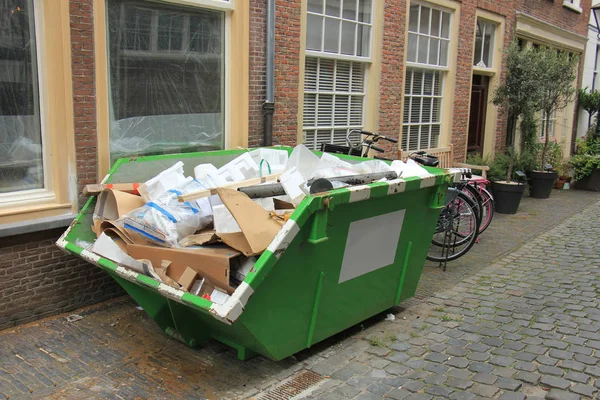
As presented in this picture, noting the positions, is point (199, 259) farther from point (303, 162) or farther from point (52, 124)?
point (52, 124)

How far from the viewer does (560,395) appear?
3793mm

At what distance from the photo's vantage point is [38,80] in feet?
15.7

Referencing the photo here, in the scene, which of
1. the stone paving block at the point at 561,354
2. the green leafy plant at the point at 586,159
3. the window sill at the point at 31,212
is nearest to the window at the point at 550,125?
the green leafy plant at the point at 586,159

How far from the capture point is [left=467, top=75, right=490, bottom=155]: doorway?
39.2ft

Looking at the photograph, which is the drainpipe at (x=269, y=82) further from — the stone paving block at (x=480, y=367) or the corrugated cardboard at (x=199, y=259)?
the stone paving block at (x=480, y=367)

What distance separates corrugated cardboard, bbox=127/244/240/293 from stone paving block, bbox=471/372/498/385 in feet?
6.17

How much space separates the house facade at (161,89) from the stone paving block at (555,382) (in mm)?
3846

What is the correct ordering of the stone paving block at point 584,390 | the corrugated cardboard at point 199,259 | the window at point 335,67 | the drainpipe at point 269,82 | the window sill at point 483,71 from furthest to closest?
1. the window sill at point 483,71
2. the window at point 335,67
3. the drainpipe at point 269,82
4. the stone paving block at point 584,390
5. the corrugated cardboard at point 199,259

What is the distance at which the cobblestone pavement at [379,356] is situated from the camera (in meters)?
3.83

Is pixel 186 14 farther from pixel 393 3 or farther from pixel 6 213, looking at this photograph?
pixel 393 3

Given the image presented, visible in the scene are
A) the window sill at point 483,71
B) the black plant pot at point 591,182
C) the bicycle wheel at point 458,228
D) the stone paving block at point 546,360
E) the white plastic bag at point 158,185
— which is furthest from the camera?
the black plant pot at point 591,182

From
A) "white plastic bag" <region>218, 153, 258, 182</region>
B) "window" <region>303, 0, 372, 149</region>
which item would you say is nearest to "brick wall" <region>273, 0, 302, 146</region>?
"window" <region>303, 0, 372, 149</region>

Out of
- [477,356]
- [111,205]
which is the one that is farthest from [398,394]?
[111,205]

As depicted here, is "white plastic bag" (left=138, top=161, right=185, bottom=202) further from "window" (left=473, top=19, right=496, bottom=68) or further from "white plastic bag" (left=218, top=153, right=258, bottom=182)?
"window" (left=473, top=19, right=496, bottom=68)
